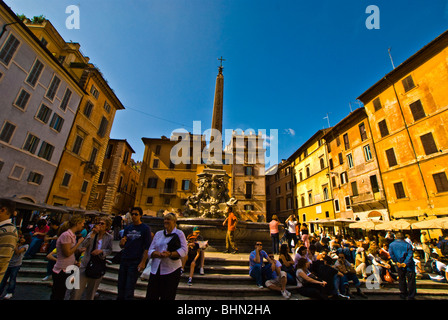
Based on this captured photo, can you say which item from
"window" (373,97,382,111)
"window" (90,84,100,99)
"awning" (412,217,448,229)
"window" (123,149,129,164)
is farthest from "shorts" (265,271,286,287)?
"window" (123,149,129,164)

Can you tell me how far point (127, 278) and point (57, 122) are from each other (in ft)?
65.7

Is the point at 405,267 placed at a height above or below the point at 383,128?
below

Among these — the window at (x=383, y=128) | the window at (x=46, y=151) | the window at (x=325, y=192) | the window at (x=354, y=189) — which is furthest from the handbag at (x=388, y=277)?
the window at (x=46, y=151)

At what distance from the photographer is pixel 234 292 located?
4816 mm

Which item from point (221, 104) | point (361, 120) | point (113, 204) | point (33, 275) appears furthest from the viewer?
point (113, 204)

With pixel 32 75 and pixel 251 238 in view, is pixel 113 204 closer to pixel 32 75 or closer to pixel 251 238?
pixel 32 75

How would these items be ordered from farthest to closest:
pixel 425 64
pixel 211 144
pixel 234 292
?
pixel 425 64 → pixel 211 144 → pixel 234 292

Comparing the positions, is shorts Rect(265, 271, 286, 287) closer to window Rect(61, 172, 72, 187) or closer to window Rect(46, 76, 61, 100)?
window Rect(61, 172, 72, 187)

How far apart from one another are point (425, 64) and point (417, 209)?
12167 millimetres

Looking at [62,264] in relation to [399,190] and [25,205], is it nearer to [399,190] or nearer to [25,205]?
[25,205]

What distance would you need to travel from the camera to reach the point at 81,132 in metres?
20.5

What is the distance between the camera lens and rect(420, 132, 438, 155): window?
1591 centimetres

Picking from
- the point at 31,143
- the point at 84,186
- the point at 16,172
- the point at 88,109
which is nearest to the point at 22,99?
the point at 31,143
